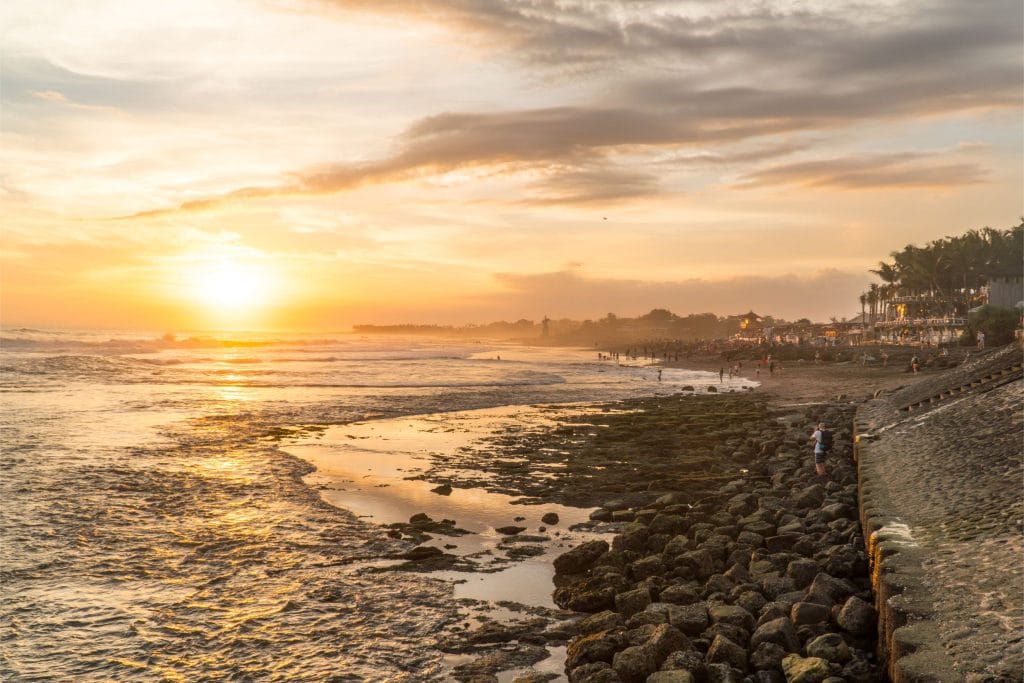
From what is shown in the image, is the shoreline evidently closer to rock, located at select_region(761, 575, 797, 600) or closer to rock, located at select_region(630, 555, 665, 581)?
rock, located at select_region(630, 555, 665, 581)

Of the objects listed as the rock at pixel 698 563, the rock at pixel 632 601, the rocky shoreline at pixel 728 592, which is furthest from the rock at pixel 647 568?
the rock at pixel 632 601

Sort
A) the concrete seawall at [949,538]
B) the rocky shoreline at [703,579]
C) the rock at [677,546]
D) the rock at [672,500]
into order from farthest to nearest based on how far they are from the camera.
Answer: the rock at [672,500]
the rock at [677,546]
the rocky shoreline at [703,579]
the concrete seawall at [949,538]

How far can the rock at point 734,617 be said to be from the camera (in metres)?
10.1

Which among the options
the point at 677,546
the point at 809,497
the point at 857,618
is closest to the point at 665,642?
the point at 857,618

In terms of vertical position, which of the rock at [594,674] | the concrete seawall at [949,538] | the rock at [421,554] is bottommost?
the rock at [421,554]

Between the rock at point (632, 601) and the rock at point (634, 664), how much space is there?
185cm

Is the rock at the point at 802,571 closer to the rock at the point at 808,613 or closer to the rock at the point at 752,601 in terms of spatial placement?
the rock at the point at 752,601

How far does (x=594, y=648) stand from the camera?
959 cm

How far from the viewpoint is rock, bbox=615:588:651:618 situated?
11078 mm

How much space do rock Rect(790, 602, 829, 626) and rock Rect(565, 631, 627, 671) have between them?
263cm

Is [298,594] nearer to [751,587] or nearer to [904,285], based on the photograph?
[751,587]

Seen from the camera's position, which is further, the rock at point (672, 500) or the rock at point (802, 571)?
the rock at point (672, 500)

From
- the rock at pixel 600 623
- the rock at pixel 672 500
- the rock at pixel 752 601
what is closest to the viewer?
the rock at pixel 600 623

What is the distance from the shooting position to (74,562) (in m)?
13.3
